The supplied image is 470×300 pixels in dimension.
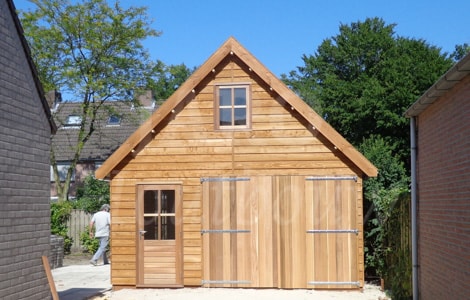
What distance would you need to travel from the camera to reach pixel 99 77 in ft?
113

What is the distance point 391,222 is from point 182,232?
14.5 ft

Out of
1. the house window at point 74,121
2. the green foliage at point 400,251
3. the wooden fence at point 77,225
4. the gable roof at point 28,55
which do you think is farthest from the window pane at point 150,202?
the house window at point 74,121

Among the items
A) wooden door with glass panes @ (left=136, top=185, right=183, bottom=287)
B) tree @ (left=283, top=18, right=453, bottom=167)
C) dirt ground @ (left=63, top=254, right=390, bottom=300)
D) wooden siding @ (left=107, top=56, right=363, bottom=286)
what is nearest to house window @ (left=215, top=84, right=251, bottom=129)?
wooden siding @ (left=107, top=56, right=363, bottom=286)

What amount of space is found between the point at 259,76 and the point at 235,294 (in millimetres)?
4596

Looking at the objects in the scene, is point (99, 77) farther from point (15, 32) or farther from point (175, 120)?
point (15, 32)

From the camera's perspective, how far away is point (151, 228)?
14797mm

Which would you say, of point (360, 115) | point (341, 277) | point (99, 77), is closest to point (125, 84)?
point (99, 77)

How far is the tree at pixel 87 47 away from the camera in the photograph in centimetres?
3316

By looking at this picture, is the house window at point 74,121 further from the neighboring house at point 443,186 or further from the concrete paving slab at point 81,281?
the neighboring house at point 443,186

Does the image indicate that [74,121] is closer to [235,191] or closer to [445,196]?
[235,191]

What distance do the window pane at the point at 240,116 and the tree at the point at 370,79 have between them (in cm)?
2061

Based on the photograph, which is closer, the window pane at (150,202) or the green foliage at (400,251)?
the green foliage at (400,251)

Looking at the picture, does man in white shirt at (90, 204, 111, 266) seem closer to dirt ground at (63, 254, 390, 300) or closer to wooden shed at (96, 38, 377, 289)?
wooden shed at (96, 38, 377, 289)

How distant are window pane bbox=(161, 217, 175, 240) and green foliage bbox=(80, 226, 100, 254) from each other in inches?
389
